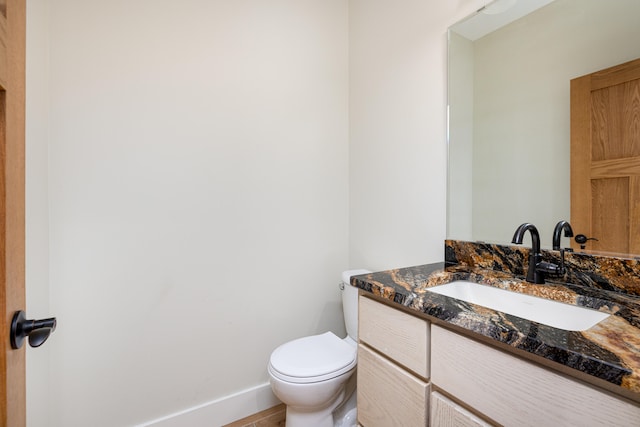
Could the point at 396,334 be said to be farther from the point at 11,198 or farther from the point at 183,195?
the point at 183,195

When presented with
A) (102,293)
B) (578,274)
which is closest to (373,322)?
(578,274)

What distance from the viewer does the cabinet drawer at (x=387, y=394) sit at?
32.8 inches

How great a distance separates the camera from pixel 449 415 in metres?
0.76

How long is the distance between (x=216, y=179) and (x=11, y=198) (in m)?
Answer: 1.05

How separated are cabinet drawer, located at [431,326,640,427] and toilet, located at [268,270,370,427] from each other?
62cm

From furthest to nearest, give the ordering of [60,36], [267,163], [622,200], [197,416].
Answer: [267,163]
[197,416]
[60,36]
[622,200]

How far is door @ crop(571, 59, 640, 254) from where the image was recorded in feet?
2.95

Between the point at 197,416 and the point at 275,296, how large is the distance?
2.31 ft

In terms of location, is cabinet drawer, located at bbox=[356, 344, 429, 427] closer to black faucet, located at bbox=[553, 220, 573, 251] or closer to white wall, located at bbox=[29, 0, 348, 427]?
black faucet, located at bbox=[553, 220, 573, 251]

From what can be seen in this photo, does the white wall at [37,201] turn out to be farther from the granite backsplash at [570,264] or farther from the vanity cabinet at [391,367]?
the granite backsplash at [570,264]

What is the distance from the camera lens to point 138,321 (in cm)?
138

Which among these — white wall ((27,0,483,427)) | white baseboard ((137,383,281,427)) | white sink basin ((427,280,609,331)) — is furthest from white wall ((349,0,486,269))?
white baseboard ((137,383,281,427))

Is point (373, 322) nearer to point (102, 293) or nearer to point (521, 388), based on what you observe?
point (521, 388)

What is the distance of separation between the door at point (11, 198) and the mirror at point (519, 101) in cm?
144
